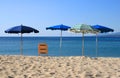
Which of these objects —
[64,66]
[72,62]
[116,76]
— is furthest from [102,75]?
[72,62]

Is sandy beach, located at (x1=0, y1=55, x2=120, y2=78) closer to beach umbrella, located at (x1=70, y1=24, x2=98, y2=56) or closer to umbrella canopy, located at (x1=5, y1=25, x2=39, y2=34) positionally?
beach umbrella, located at (x1=70, y1=24, x2=98, y2=56)

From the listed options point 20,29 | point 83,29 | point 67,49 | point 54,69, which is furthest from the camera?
point 67,49

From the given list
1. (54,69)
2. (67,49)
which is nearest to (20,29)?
(54,69)

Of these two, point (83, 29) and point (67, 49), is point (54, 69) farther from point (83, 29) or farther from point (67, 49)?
point (67, 49)

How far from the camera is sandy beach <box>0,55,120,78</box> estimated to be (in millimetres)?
11453

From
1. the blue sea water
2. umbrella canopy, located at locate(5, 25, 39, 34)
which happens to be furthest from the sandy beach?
the blue sea water

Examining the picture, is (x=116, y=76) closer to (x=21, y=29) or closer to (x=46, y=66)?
(x=46, y=66)

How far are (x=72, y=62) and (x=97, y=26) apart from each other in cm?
558

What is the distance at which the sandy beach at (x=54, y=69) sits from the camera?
11453 mm

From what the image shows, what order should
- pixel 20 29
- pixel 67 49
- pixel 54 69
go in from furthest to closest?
pixel 67 49
pixel 20 29
pixel 54 69

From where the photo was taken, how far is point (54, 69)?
1249cm

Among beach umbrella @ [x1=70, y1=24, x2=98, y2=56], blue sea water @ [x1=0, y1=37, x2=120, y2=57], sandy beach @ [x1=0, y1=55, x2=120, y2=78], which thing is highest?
beach umbrella @ [x1=70, y1=24, x2=98, y2=56]

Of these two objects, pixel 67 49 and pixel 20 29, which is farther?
pixel 67 49

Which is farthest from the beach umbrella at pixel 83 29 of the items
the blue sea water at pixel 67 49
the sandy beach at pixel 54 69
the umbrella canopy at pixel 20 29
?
the blue sea water at pixel 67 49
